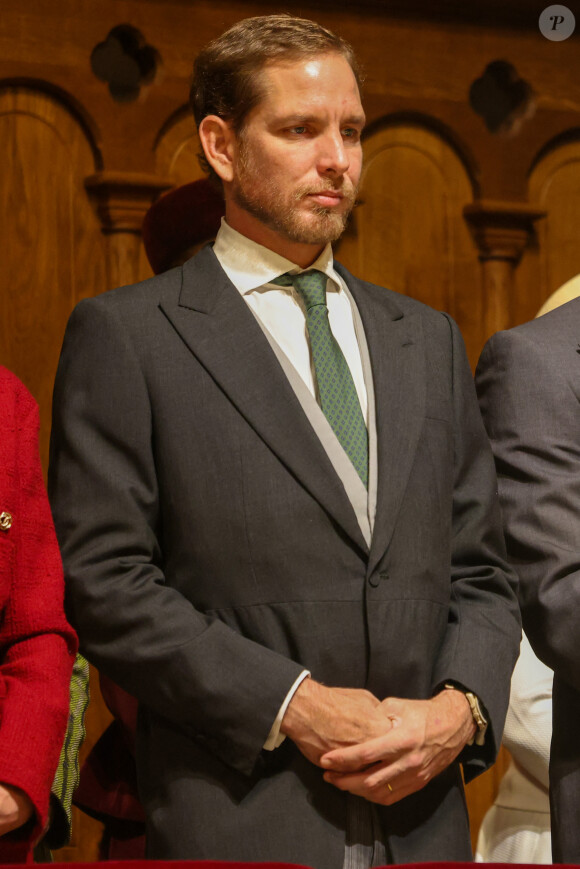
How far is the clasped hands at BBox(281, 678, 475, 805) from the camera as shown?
1.75 meters

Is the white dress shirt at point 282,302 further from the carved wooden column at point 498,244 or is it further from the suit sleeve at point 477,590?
the carved wooden column at point 498,244

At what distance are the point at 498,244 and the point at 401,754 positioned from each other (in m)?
2.43

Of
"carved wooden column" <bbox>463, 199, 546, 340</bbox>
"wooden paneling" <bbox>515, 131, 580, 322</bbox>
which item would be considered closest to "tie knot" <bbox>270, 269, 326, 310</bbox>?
"carved wooden column" <bbox>463, 199, 546, 340</bbox>

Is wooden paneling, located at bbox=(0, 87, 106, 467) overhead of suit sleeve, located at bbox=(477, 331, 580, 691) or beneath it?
overhead

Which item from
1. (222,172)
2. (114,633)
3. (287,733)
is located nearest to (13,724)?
(114,633)

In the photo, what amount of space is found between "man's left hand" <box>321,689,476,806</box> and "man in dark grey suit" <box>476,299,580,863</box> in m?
0.23

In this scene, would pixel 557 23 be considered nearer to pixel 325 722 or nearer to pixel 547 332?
pixel 547 332

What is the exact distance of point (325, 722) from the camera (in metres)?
1.75

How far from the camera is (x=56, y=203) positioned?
3.57 metres

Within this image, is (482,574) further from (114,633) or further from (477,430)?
(114,633)

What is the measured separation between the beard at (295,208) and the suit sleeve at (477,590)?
0.30 metres

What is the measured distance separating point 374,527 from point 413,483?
11cm

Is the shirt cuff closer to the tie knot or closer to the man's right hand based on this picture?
the man's right hand

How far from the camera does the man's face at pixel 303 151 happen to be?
6.59 feet
